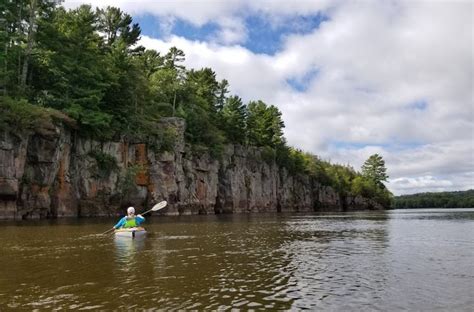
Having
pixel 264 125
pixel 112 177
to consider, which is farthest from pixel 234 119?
pixel 112 177

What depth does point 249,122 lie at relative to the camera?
96.8 m

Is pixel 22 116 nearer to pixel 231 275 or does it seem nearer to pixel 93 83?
pixel 93 83

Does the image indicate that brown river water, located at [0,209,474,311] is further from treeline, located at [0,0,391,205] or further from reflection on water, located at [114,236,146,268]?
treeline, located at [0,0,391,205]

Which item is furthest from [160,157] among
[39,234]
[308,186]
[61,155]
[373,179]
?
[373,179]

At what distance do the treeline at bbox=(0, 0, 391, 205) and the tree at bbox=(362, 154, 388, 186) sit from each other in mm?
84982

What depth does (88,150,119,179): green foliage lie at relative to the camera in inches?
2002

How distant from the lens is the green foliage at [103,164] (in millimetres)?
50844

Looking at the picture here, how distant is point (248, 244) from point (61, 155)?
97.7 ft

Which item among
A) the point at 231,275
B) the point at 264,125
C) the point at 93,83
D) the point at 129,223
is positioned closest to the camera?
the point at 231,275

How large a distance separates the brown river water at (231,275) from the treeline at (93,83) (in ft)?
84.9

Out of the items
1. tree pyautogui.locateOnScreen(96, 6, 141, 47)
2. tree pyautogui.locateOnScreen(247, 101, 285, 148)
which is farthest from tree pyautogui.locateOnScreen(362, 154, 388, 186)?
tree pyautogui.locateOnScreen(96, 6, 141, 47)

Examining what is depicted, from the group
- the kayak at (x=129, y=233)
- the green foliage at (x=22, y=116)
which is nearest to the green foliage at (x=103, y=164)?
the green foliage at (x=22, y=116)

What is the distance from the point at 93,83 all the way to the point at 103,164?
9629mm

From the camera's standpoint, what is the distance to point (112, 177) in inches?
2060
